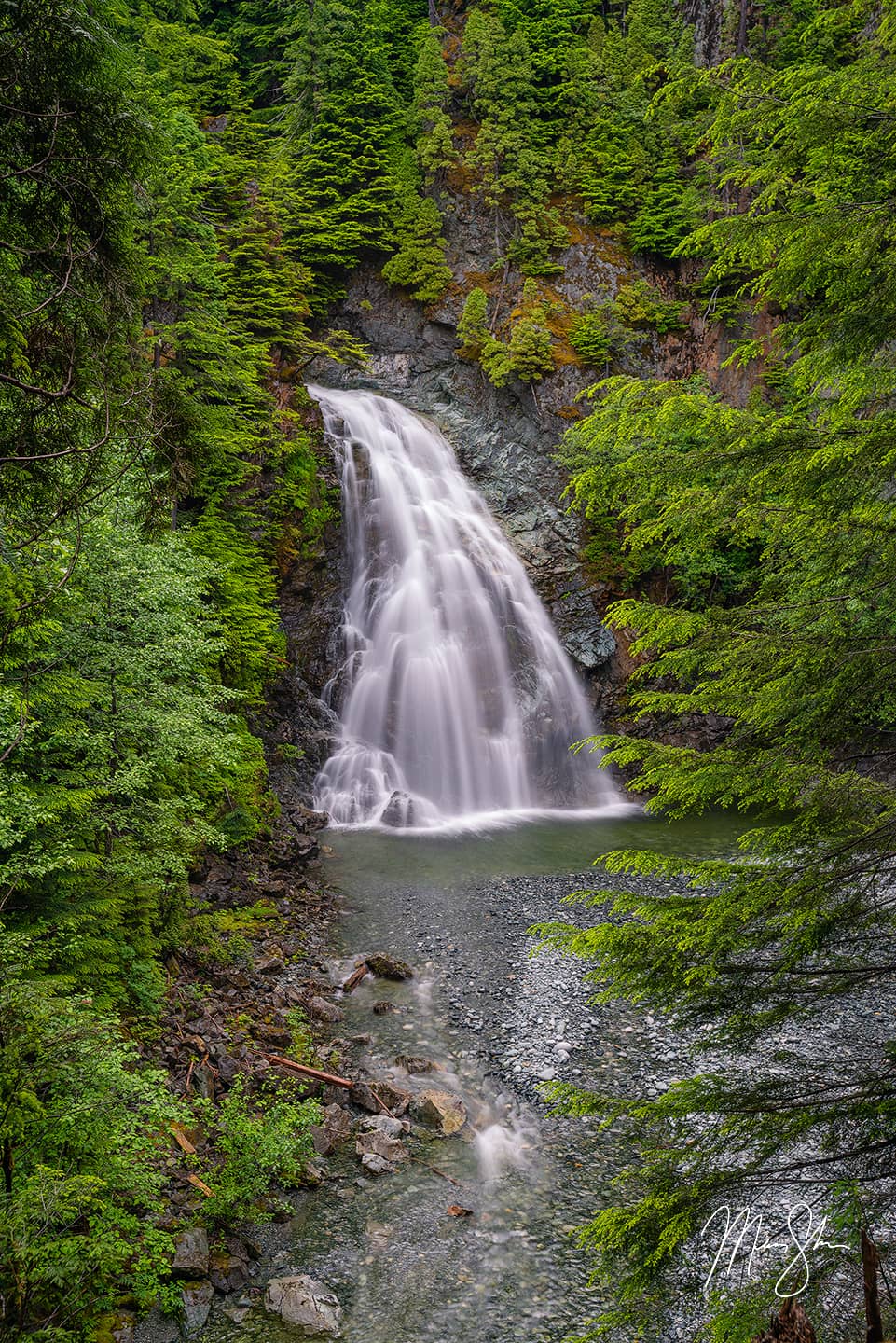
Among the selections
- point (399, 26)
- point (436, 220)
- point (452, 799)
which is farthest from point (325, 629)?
point (399, 26)

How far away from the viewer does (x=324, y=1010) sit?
8008 millimetres

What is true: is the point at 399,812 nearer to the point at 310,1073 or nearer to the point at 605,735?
→ the point at 310,1073

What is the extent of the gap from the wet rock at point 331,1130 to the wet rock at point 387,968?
2.60 metres

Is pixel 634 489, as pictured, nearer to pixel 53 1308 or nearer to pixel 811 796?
pixel 811 796

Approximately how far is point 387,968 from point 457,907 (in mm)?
2497

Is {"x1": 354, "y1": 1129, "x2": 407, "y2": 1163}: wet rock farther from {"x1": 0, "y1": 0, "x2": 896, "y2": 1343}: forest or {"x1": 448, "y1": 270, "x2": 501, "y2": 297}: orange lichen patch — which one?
{"x1": 448, "y1": 270, "x2": 501, "y2": 297}: orange lichen patch

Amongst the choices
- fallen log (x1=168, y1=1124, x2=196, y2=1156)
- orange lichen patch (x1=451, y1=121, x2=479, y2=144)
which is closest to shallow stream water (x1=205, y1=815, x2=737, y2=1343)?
fallen log (x1=168, y1=1124, x2=196, y2=1156)

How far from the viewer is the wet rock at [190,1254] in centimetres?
455

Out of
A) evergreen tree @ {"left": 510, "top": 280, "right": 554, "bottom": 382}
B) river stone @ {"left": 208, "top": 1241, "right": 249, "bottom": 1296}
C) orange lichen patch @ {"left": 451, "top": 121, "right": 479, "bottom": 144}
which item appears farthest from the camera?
orange lichen patch @ {"left": 451, "top": 121, "right": 479, "bottom": 144}

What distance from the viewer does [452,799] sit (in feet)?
56.3

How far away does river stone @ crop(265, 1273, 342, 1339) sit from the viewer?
451 cm

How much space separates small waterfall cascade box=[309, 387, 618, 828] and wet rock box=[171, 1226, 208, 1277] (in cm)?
1104

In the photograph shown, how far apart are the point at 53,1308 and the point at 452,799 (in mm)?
13516

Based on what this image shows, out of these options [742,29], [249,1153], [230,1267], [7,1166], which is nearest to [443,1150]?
[249,1153]
